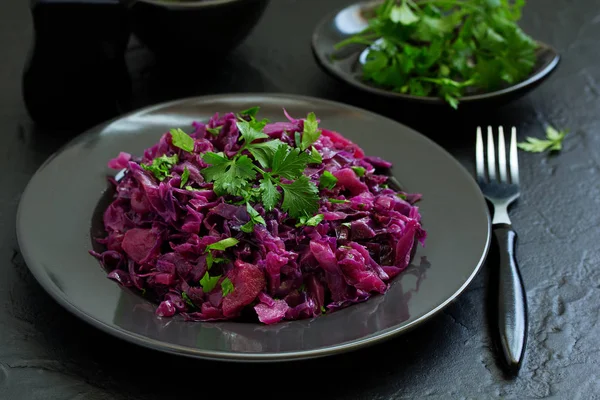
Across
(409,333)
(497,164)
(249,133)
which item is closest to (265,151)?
(249,133)

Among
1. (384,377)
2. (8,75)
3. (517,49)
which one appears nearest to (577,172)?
(517,49)

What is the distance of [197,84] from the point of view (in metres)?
4.02

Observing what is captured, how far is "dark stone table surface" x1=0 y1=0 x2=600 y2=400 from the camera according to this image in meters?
2.36

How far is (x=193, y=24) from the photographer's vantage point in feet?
12.0

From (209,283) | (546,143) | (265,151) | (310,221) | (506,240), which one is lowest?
(546,143)

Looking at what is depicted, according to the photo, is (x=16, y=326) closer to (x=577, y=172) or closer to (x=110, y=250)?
(x=110, y=250)

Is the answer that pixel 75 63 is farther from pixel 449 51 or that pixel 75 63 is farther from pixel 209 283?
pixel 449 51

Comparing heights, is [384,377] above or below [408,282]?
below

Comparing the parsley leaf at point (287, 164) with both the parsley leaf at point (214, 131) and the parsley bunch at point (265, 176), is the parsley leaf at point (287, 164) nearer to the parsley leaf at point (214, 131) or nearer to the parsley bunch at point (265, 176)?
the parsley bunch at point (265, 176)

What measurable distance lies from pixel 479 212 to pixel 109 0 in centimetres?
181

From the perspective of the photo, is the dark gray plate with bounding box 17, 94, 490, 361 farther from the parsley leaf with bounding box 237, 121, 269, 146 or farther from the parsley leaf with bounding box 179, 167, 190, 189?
the parsley leaf with bounding box 237, 121, 269, 146

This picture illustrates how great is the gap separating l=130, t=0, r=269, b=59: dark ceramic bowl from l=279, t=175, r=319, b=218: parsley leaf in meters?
1.42

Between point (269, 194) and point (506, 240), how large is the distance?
2.96ft

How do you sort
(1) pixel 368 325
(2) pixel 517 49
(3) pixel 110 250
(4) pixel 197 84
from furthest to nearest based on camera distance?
(4) pixel 197 84 < (2) pixel 517 49 < (3) pixel 110 250 < (1) pixel 368 325
